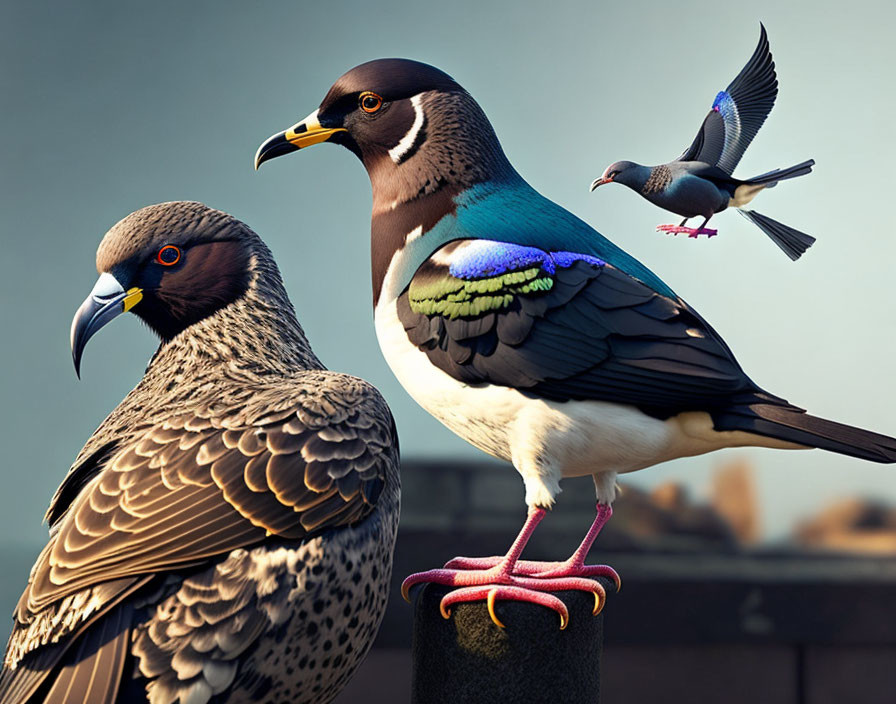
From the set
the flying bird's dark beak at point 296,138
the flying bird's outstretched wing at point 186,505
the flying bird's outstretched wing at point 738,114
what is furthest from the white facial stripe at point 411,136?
the flying bird's outstretched wing at point 738,114

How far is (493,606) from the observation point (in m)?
2.30

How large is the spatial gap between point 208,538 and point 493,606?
0.76m

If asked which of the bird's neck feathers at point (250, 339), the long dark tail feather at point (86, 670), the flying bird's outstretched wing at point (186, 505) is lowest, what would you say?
the long dark tail feather at point (86, 670)

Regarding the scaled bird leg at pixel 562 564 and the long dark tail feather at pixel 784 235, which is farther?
the long dark tail feather at pixel 784 235

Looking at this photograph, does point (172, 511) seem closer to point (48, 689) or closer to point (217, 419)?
point (217, 419)

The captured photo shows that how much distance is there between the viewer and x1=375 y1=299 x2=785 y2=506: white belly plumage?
7.19ft

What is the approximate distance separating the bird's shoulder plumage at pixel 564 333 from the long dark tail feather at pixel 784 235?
720mm

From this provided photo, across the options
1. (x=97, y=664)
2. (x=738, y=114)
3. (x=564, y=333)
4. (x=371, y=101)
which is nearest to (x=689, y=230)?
(x=738, y=114)

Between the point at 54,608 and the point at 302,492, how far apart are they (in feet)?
1.74

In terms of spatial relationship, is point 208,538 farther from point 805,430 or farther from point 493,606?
point 805,430

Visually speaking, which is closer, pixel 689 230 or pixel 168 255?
pixel 168 255

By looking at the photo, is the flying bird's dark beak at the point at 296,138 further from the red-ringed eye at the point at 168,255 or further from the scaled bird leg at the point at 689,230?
the scaled bird leg at the point at 689,230

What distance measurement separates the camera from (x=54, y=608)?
1.89 metres

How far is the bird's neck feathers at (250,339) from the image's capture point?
92.6 inches
